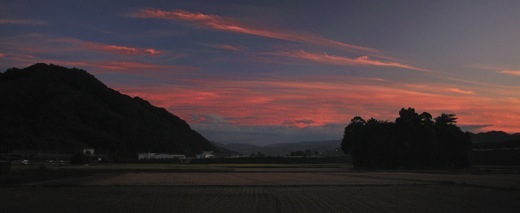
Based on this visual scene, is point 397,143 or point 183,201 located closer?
point 183,201

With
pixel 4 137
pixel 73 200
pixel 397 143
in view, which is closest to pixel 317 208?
pixel 73 200

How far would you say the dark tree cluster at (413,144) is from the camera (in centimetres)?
10669

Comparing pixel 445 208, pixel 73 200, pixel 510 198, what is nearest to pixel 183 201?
pixel 73 200

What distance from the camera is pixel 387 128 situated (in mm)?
116625

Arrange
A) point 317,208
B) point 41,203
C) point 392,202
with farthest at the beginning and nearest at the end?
point 392,202
point 41,203
point 317,208

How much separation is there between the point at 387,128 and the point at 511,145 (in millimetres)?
66083

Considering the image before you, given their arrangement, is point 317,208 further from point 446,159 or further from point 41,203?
point 446,159

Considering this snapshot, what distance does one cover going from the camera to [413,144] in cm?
10881

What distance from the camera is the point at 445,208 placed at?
23.7 m

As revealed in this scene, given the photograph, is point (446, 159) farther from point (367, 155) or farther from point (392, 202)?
point (392, 202)

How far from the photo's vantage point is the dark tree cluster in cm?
10669

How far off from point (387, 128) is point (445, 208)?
9526 cm

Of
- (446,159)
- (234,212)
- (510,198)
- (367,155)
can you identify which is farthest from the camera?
(367,155)

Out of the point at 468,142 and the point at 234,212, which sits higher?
the point at 468,142
